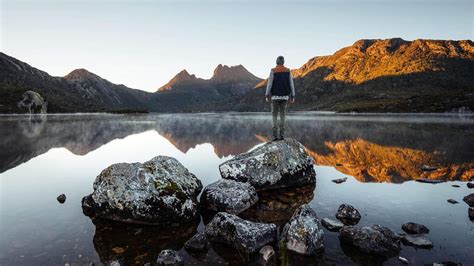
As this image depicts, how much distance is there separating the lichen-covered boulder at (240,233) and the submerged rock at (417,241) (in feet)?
11.0

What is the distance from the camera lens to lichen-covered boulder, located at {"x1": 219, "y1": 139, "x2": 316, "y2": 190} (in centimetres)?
1278

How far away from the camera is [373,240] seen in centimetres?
716

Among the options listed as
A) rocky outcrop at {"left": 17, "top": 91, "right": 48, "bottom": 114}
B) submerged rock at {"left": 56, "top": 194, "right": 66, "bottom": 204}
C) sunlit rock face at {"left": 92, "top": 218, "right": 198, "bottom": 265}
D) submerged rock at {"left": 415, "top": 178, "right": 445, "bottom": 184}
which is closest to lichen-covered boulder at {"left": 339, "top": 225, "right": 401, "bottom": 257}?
sunlit rock face at {"left": 92, "top": 218, "right": 198, "bottom": 265}

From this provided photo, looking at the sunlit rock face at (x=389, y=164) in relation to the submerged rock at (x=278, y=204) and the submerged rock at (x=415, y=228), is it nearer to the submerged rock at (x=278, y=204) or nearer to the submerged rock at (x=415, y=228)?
the submerged rock at (x=278, y=204)

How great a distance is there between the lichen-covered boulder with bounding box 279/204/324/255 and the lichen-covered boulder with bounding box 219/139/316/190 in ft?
16.4

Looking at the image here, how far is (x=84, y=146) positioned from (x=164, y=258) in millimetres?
21560

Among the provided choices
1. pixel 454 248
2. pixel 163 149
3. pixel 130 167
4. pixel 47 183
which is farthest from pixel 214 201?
pixel 163 149

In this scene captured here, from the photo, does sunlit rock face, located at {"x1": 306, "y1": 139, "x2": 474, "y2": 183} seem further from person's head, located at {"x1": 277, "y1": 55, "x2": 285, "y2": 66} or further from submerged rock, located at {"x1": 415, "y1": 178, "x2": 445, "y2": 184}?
person's head, located at {"x1": 277, "y1": 55, "x2": 285, "y2": 66}

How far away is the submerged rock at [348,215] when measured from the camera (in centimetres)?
891

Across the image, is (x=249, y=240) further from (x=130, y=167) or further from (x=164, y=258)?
(x=130, y=167)

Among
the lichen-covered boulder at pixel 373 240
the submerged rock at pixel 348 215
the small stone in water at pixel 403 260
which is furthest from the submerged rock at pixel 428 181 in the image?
the small stone in water at pixel 403 260

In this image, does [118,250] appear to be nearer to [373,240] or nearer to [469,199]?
[373,240]

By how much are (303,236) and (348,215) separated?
2712mm

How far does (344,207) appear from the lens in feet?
30.9
